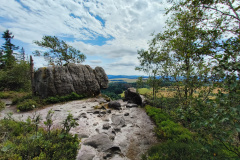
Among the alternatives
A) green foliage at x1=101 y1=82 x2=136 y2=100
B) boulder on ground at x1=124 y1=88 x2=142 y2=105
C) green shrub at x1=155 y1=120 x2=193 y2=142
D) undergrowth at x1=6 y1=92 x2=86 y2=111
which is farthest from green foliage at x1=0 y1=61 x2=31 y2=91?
green shrub at x1=155 y1=120 x2=193 y2=142

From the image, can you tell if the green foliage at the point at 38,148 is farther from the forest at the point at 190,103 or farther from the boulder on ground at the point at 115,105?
the boulder on ground at the point at 115,105

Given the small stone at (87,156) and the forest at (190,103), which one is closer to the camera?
the forest at (190,103)

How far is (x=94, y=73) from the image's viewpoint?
64.6 ft

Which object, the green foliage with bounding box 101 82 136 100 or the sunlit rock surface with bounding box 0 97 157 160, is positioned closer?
the sunlit rock surface with bounding box 0 97 157 160

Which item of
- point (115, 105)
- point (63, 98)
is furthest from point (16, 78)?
point (115, 105)

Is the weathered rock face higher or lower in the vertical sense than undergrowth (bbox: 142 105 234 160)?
higher

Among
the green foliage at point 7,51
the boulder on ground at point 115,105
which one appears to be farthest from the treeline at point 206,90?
the green foliage at point 7,51

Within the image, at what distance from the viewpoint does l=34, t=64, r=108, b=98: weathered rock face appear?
14.2 m

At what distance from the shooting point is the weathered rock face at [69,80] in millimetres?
14177

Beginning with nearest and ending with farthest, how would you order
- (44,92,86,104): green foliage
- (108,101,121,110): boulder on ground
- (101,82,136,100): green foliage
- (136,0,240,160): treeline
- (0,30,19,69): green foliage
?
(136,0,240,160): treeline, (108,101,121,110): boulder on ground, (44,92,86,104): green foliage, (0,30,19,69): green foliage, (101,82,136,100): green foliage

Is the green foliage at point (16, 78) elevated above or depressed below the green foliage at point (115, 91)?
above

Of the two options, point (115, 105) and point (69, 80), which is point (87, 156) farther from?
point (69, 80)

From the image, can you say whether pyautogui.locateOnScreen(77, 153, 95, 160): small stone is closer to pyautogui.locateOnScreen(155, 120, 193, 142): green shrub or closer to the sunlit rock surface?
the sunlit rock surface

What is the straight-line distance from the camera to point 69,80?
1595 centimetres
